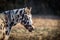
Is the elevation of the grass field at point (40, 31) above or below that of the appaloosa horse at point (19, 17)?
below

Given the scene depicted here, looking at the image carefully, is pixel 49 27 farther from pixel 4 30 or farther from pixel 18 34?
pixel 4 30

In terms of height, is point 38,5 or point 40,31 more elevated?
point 38,5

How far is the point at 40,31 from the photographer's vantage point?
1734 mm

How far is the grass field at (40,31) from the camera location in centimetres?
172

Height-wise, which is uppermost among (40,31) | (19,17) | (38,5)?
(38,5)

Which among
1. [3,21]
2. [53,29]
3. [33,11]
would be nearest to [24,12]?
[33,11]

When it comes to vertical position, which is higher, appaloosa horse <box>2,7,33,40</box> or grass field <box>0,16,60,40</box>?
appaloosa horse <box>2,7,33,40</box>

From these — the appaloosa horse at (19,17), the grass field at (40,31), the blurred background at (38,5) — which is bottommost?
the grass field at (40,31)

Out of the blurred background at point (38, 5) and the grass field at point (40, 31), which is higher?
the blurred background at point (38, 5)

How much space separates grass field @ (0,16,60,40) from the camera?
5.65 feet

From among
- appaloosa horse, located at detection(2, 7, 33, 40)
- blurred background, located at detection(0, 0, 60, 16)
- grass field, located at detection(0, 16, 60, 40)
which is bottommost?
grass field, located at detection(0, 16, 60, 40)

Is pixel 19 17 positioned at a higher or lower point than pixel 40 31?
higher

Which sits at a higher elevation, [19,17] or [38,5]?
[38,5]

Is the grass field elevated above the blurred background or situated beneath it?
situated beneath
